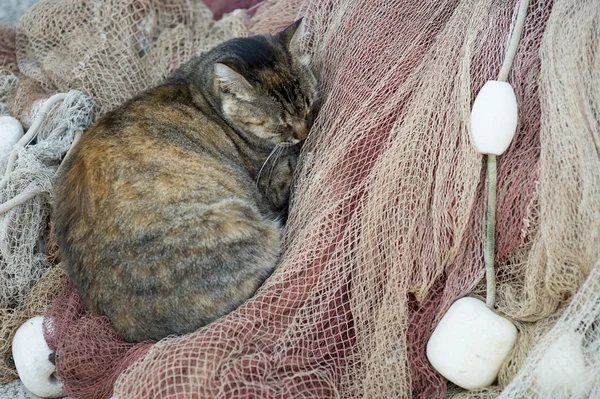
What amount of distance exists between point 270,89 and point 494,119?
94 cm

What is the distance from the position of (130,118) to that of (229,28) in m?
1.00

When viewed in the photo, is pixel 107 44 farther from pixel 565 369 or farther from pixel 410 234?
pixel 565 369

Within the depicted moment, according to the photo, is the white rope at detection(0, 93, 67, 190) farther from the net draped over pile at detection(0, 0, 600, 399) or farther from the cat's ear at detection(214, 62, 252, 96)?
the cat's ear at detection(214, 62, 252, 96)

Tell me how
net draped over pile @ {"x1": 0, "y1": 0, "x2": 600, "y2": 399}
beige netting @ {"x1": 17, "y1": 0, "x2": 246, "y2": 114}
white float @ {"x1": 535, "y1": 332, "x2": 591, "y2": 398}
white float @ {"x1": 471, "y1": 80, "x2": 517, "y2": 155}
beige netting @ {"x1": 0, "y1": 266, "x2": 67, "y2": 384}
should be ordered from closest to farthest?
white float @ {"x1": 535, "y1": 332, "x2": 591, "y2": 398}, net draped over pile @ {"x1": 0, "y1": 0, "x2": 600, "y2": 399}, white float @ {"x1": 471, "y1": 80, "x2": 517, "y2": 155}, beige netting @ {"x1": 0, "y1": 266, "x2": 67, "y2": 384}, beige netting @ {"x1": 17, "y1": 0, "x2": 246, "y2": 114}

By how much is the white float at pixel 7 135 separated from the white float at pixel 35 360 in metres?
0.67

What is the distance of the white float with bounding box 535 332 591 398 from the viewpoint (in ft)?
5.45

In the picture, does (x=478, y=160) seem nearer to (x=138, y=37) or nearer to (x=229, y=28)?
(x=229, y=28)

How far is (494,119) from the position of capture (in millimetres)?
1890

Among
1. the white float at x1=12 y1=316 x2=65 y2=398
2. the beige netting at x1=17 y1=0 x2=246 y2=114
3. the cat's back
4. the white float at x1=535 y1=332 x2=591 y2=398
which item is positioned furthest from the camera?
the beige netting at x1=17 y1=0 x2=246 y2=114

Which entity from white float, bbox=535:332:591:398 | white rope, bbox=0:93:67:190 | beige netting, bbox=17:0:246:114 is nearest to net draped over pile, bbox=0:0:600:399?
white float, bbox=535:332:591:398

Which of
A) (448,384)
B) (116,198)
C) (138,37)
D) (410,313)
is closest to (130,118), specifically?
(116,198)

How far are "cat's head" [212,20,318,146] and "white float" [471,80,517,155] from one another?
2.62 ft

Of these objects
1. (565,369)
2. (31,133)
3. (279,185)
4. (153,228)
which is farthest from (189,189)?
(565,369)

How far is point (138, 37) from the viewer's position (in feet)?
10.2
